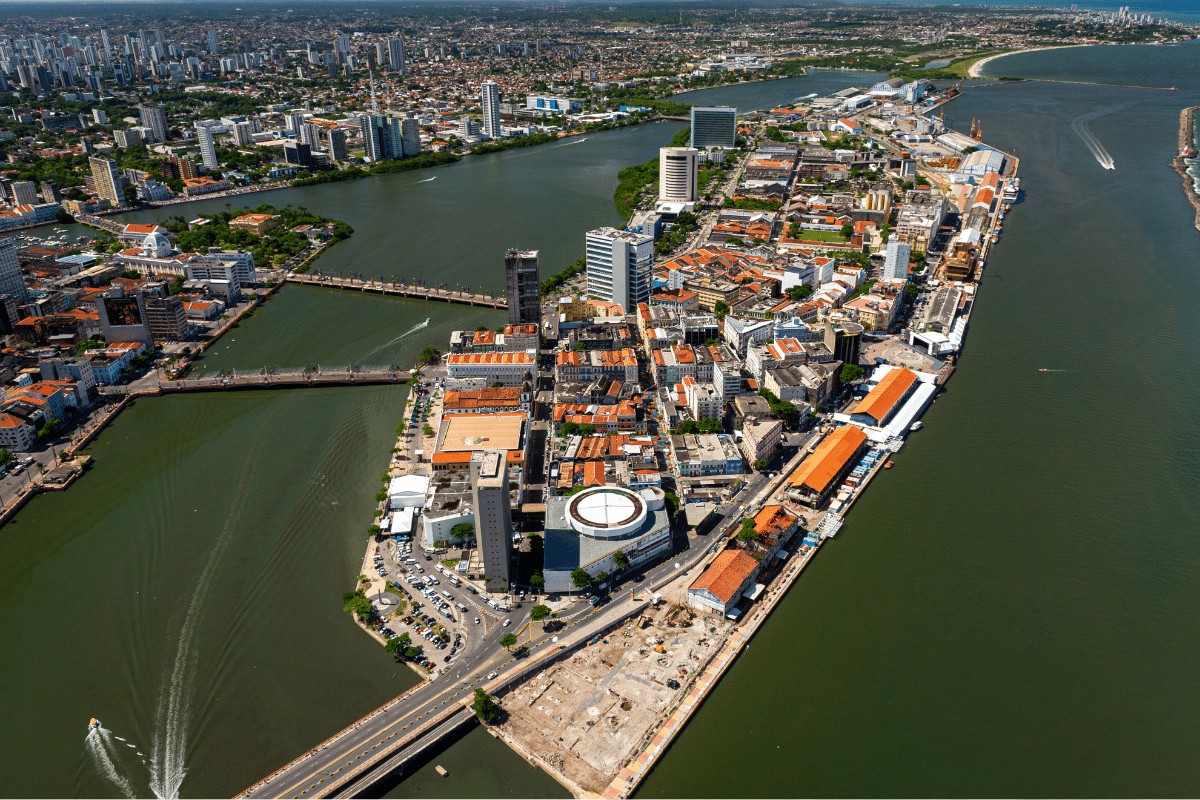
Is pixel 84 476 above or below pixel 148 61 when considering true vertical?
below

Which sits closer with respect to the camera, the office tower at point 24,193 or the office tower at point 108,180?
the office tower at point 24,193

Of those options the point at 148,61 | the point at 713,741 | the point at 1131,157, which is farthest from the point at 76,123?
the point at 1131,157

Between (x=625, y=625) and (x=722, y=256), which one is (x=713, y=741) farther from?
(x=722, y=256)

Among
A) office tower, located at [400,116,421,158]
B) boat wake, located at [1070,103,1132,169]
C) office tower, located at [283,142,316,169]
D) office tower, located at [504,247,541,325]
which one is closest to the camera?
office tower, located at [504,247,541,325]

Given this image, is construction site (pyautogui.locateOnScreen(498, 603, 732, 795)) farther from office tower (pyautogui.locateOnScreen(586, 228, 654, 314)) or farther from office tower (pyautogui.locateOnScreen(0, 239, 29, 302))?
office tower (pyautogui.locateOnScreen(0, 239, 29, 302))

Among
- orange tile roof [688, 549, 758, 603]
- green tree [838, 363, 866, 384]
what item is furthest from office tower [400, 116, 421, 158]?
orange tile roof [688, 549, 758, 603]

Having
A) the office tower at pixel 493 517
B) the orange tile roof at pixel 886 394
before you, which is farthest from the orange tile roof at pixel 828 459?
the office tower at pixel 493 517

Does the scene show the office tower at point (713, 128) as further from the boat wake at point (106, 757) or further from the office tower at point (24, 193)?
the boat wake at point (106, 757)
